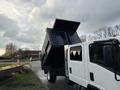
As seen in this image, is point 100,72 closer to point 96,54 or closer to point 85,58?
point 96,54

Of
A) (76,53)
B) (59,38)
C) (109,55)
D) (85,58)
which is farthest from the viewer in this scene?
(59,38)

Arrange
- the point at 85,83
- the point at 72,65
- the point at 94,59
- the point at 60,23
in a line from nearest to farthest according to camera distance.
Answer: the point at 94,59 → the point at 85,83 → the point at 72,65 → the point at 60,23

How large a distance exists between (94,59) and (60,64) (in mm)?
5772

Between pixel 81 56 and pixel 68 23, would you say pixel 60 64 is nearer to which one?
pixel 68 23

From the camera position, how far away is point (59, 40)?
10586mm

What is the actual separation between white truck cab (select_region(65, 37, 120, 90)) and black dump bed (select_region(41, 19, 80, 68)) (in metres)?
2.25

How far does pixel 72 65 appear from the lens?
802 cm

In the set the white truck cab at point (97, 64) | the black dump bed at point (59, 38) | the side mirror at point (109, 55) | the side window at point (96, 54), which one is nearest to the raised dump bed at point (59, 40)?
the black dump bed at point (59, 38)

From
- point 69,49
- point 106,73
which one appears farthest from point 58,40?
point 106,73

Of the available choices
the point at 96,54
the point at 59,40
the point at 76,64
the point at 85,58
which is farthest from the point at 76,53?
the point at 59,40

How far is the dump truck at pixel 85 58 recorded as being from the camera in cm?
489

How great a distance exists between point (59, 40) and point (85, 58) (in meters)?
4.14

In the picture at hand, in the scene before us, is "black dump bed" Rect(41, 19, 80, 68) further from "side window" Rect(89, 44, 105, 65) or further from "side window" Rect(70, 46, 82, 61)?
"side window" Rect(89, 44, 105, 65)

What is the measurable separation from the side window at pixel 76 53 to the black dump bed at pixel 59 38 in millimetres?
2133
